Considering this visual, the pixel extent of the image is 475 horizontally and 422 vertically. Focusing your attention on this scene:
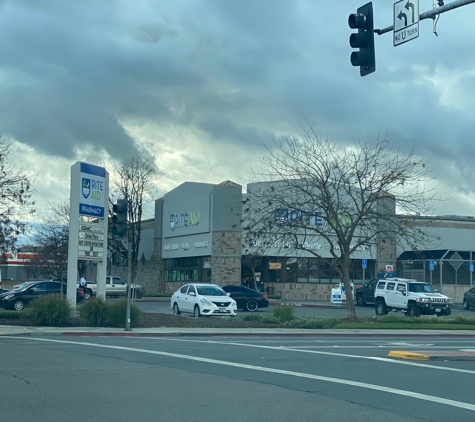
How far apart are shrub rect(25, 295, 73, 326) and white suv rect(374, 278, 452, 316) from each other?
1665 centimetres

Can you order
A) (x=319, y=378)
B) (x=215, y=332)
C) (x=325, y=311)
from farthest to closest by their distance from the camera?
1. (x=325, y=311)
2. (x=215, y=332)
3. (x=319, y=378)

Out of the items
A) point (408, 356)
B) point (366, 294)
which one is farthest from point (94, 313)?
point (366, 294)

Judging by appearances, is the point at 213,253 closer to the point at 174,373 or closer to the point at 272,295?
the point at 272,295

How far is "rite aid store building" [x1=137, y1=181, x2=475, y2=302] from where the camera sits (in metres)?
50.0

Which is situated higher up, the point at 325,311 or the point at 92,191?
the point at 92,191

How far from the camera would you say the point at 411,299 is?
3288 cm

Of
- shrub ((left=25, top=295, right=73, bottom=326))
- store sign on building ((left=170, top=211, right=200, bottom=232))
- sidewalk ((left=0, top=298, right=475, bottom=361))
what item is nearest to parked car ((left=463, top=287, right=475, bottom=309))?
sidewalk ((left=0, top=298, right=475, bottom=361))

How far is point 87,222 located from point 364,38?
17.5 m

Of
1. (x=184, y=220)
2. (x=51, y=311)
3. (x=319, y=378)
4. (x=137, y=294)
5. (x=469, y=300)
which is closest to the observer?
(x=319, y=378)

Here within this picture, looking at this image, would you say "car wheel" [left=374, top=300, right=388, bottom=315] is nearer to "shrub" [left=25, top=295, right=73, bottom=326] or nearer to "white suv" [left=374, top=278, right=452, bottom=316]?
"white suv" [left=374, top=278, right=452, bottom=316]

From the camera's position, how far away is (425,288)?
33.5 metres

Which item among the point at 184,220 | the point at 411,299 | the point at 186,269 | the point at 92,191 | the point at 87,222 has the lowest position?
the point at 411,299

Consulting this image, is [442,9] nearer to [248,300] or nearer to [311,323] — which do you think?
[311,323]

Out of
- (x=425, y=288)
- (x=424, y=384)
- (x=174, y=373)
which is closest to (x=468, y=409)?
(x=424, y=384)
